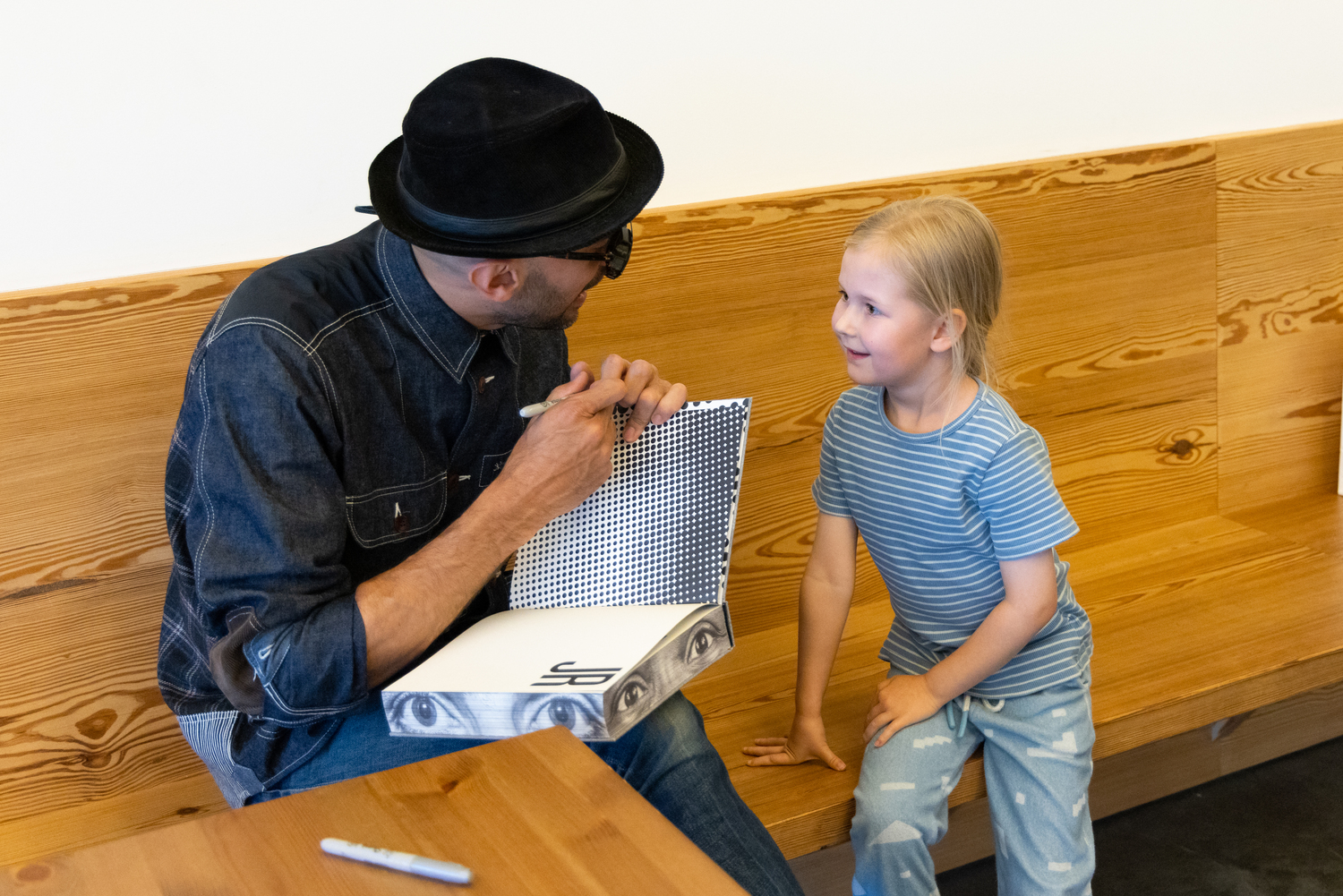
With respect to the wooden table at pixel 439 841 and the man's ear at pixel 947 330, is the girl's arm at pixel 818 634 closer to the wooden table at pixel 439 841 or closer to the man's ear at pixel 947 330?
the man's ear at pixel 947 330

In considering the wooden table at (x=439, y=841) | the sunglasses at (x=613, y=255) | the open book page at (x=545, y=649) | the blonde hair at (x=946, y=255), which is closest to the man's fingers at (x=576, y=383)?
the sunglasses at (x=613, y=255)

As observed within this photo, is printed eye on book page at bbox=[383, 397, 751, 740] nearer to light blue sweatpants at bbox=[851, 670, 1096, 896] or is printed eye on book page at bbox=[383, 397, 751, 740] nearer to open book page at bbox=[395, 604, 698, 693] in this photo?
open book page at bbox=[395, 604, 698, 693]

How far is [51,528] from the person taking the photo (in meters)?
1.39

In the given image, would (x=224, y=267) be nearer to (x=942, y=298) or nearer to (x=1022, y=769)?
(x=942, y=298)

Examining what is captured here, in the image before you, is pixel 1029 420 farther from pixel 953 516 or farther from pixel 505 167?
pixel 505 167

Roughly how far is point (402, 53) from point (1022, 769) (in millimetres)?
1152

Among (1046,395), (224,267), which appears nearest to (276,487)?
(224,267)

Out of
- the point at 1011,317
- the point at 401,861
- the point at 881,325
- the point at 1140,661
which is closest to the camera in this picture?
the point at 401,861

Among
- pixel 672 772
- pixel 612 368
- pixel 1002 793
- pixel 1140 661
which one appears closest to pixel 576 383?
pixel 612 368

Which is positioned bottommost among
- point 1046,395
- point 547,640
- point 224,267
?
point 1046,395

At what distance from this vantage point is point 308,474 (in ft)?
3.61

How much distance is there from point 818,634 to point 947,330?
399mm

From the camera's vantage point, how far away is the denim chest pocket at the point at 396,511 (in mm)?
1210

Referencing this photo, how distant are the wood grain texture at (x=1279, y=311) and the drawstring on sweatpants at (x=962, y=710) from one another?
1.01m
